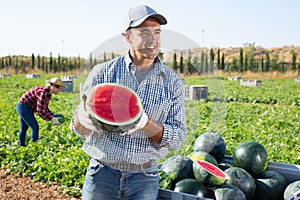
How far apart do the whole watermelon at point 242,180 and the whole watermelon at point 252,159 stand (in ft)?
0.52

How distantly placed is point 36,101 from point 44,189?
2.39 m

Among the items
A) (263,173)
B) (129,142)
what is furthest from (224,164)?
(129,142)

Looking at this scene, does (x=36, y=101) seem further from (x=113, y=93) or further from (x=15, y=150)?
(x=113, y=93)

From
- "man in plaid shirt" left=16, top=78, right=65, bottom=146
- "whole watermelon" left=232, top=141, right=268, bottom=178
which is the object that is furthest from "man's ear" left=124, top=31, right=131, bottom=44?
"man in plaid shirt" left=16, top=78, right=65, bottom=146

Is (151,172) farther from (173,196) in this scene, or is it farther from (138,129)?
(173,196)

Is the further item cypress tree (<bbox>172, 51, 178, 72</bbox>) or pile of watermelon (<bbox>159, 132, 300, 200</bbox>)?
pile of watermelon (<bbox>159, 132, 300, 200</bbox>)

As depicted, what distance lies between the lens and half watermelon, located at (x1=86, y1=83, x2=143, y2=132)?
6.30ft

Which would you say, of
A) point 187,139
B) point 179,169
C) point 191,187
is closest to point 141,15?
point 187,139

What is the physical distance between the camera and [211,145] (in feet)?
12.3

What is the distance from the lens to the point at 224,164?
4.01 meters

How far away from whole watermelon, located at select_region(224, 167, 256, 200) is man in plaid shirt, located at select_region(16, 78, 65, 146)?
14.2 feet

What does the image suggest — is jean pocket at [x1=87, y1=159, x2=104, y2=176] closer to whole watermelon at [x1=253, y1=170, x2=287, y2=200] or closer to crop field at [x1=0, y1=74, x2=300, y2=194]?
crop field at [x1=0, y1=74, x2=300, y2=194]

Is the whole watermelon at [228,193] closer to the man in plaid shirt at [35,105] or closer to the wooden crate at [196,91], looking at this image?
the wooden crate at [196,91]

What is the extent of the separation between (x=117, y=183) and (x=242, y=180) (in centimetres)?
149
